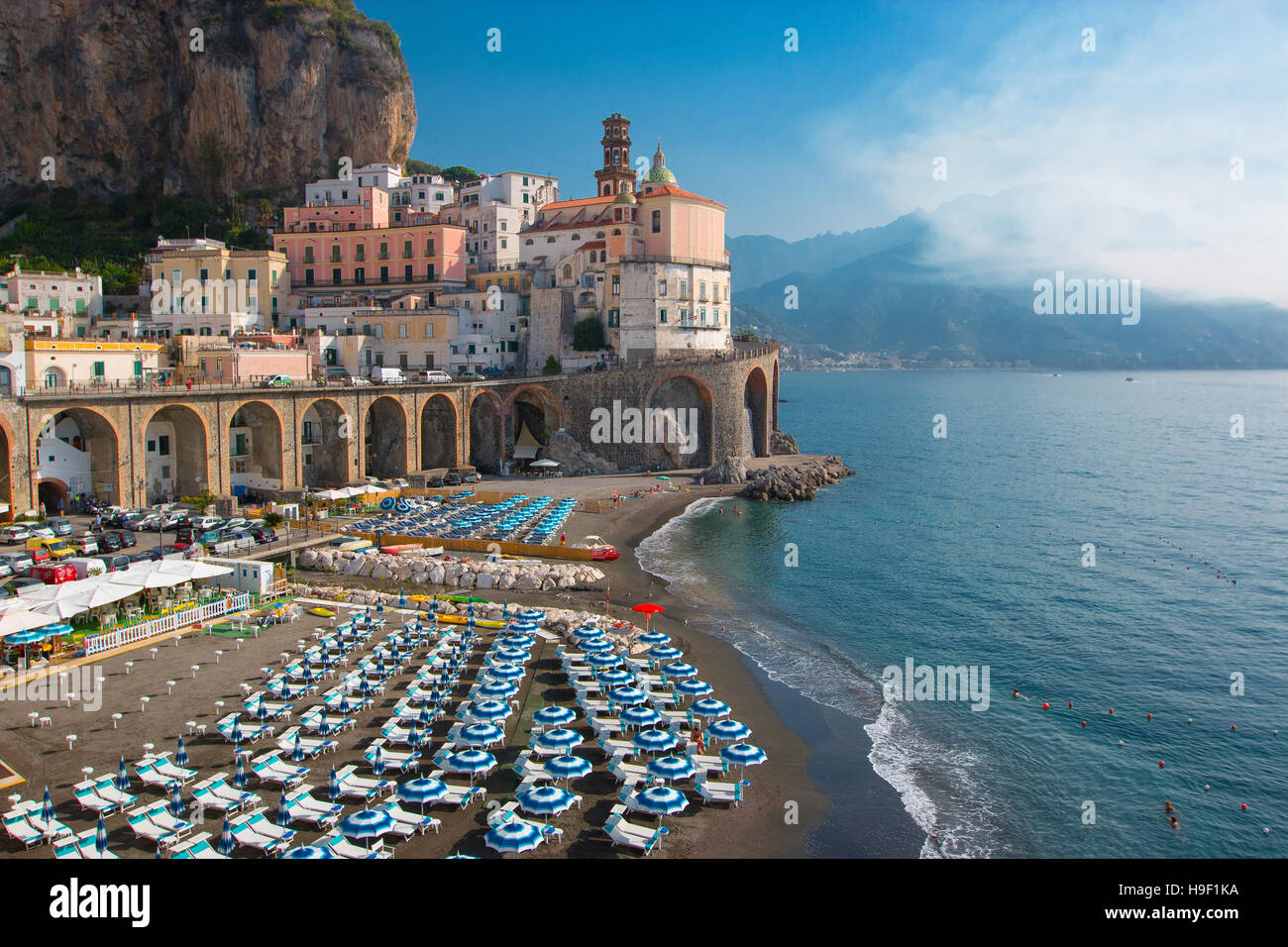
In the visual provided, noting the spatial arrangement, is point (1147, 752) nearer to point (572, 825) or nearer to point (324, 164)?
point (572, 825)

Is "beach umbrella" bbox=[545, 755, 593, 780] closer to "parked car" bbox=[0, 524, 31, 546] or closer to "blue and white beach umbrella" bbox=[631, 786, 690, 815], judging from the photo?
"blue and white beach umbrella" bbox=[631, 786, 690, 815]

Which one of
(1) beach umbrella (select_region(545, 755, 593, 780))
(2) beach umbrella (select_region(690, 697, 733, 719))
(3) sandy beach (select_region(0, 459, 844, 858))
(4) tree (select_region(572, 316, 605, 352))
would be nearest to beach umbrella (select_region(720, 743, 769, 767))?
(3) sandy beach (select_region(0, 459, 844, 858))

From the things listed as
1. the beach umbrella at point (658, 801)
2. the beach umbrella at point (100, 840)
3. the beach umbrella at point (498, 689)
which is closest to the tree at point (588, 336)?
the beach umbrella at point (498, 689)

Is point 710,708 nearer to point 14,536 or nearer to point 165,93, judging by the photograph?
point 14,536

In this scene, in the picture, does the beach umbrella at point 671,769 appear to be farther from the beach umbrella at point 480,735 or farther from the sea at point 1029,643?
the beach umbrella at point 480,735

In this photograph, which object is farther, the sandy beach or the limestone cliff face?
the limestone cliff face
